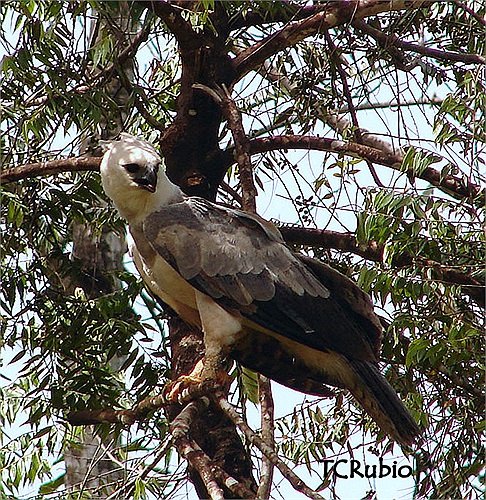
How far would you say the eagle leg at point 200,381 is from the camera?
2.97 m

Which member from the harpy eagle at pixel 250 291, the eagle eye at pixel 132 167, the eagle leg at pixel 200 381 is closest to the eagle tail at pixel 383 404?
the harpy eagle at pixel 250 291

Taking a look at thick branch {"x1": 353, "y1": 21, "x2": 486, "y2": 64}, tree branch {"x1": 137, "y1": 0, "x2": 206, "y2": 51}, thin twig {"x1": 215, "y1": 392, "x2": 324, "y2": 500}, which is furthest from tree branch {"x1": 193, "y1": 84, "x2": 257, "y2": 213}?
thin twig {"x1": 215, "y1": 392, "x2": 324, "y2": 500}

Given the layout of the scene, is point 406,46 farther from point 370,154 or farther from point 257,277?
point 257,277

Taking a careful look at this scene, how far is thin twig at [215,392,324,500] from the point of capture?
6.97 feet

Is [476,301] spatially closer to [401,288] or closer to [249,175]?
[401,288]

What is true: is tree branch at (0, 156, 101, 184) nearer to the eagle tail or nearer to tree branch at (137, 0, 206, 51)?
tree branch at (137, 0, 206, 51)

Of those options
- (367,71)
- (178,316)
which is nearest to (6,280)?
(178,316)

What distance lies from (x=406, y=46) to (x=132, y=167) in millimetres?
1261

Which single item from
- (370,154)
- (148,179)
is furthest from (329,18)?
(148,179)

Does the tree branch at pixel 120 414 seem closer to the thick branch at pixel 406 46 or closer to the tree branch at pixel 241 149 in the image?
the tree branch at pixel 241 149

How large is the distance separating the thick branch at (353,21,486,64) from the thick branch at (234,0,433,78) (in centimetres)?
15

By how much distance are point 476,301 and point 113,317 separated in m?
1.53

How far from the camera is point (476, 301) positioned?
3.16 metres

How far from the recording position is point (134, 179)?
10.4ft
